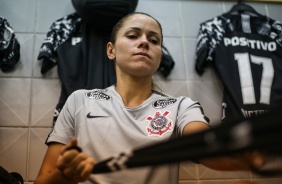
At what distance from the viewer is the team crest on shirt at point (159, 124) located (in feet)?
2.62

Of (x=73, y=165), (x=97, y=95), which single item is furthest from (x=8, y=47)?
(x=73, y=165)

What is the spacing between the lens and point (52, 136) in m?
0.82

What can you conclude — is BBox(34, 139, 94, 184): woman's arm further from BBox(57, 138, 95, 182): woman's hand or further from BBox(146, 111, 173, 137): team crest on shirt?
BBox(146, 111, 173, 137): team crest on shirt

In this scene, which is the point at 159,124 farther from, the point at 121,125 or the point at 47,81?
the point at 47,81

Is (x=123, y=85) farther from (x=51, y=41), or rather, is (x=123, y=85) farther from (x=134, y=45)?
(x=51, y=41)

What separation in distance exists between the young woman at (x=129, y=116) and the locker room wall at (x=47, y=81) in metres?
0.45

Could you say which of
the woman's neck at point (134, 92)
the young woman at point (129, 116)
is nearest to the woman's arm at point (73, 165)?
the young woman at point (129, 116)

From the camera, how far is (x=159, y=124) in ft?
2.67

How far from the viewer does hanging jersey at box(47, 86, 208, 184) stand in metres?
0.76

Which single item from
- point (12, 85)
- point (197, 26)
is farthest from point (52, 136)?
point (197, 26)

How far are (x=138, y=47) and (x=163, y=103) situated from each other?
0.19m

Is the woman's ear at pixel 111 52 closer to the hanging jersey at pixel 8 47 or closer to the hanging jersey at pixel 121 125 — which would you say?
the hanging jersey at pixel 121 125

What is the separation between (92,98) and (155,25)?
0.32m

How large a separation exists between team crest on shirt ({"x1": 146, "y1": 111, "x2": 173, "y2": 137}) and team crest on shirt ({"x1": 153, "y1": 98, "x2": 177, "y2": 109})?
31mm
